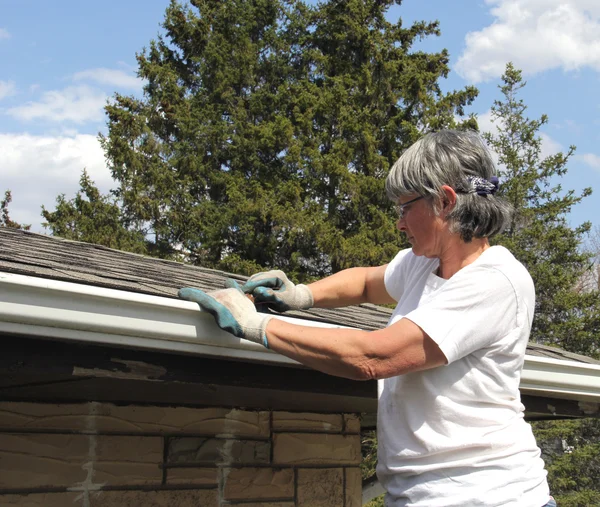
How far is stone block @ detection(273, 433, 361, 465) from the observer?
3.51 meters

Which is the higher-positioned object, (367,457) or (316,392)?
(316,392)

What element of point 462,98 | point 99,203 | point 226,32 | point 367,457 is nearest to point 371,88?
point 462,98

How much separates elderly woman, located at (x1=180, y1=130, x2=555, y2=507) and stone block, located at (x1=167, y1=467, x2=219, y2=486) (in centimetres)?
109

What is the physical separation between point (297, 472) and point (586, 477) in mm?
16874

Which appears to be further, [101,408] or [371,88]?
[371,88]

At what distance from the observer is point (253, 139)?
79.6 ft

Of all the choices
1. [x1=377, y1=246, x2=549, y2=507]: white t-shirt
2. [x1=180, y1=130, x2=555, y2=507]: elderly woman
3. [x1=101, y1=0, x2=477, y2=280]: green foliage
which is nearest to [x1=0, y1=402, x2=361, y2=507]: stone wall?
[x1=180, y1=130, x2=555, y2=507]: elderly woman

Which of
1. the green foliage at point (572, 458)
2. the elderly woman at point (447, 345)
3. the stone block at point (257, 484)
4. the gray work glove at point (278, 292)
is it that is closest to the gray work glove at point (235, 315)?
the elderly woman at point (447, 345)

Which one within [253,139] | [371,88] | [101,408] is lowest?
[101,408]

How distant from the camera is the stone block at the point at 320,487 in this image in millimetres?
3508

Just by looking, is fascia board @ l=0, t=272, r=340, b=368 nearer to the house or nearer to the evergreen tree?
the house

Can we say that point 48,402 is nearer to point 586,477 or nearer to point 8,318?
point 8,318

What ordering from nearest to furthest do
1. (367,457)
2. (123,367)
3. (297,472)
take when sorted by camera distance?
(123,367), (297,472), (367,457)

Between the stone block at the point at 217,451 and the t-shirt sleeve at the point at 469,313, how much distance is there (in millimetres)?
1479
